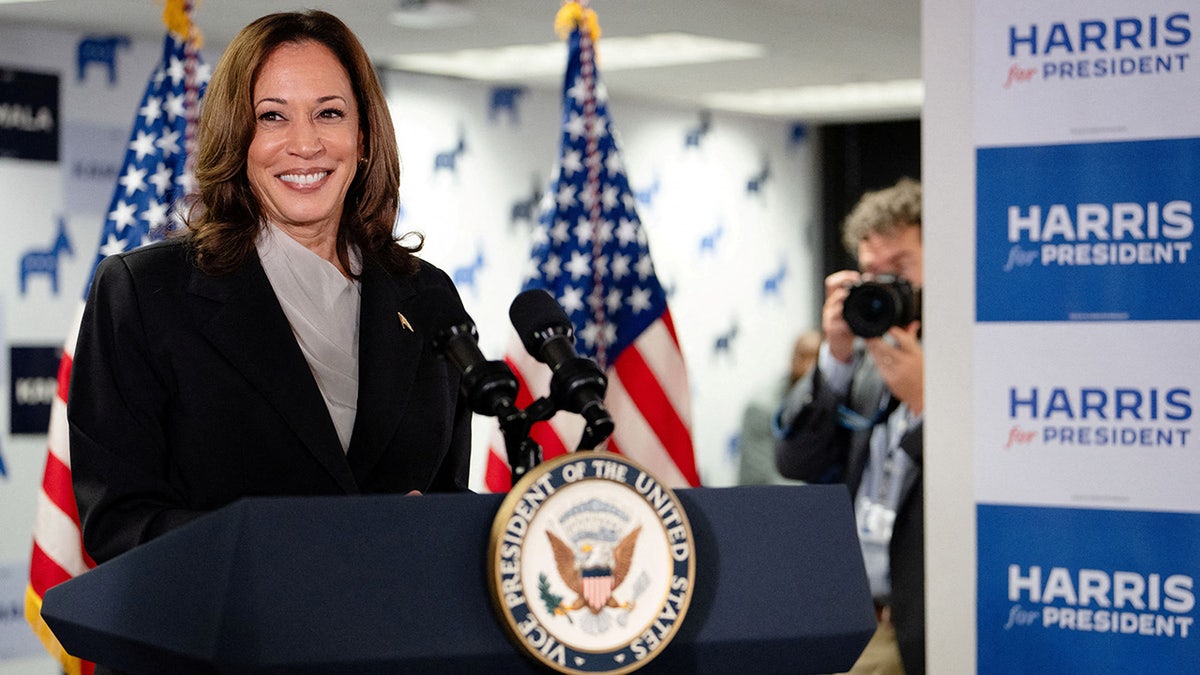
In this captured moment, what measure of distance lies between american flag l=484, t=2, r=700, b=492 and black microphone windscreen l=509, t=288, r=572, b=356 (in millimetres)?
1931

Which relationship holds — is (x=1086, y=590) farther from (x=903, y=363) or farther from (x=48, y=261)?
(x=48, y=261)

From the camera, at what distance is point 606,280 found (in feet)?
10.0

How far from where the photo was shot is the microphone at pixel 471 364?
0.96m

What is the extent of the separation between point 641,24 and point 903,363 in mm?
2455

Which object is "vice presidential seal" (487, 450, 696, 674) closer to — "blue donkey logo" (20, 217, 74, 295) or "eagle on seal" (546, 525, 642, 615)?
"eagle on seal" (546, 525, 642, 615)

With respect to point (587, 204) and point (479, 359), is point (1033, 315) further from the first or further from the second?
point (479, 359)

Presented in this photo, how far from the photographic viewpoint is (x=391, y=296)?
4.65 feet

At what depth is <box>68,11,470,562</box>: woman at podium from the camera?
1250mm

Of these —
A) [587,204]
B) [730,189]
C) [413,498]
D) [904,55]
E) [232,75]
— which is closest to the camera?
[413,498]

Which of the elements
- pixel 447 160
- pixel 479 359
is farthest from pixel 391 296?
pixel 447 160

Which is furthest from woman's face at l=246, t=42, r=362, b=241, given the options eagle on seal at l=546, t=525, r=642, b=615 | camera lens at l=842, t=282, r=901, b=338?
camera lens at l=842, t=282, r=901, b=338

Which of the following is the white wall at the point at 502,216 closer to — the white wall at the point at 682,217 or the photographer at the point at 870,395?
the white wall at the point at 682,217

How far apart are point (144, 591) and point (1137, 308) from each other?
1.75 meters

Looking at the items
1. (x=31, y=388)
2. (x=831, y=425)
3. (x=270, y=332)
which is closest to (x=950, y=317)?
(x=831, y=425)
